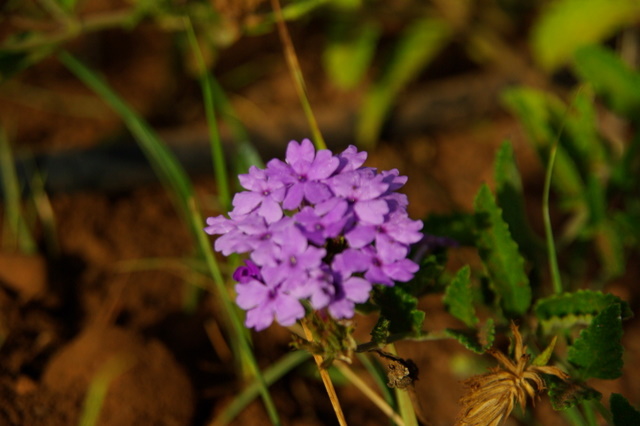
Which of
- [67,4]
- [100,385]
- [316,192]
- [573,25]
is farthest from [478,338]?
[573,25]

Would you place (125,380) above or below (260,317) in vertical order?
below

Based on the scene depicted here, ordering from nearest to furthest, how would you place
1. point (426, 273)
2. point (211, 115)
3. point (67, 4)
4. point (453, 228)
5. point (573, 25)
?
point (426, 273), point (453, 228), point (211, 115), point (67, 4), point (573, 25)

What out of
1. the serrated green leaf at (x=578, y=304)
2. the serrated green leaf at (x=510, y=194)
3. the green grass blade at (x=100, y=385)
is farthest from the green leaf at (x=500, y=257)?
the green grass blade at (x=100, y=385)

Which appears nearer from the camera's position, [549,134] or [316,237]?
[316,237]

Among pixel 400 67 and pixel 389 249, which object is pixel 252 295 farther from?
pixel 400 67

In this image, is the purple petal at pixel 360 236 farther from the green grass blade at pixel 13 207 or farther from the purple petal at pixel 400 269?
the green grass blade at pixel 13 207

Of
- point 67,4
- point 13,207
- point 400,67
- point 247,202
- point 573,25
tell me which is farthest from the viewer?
point 400,67
